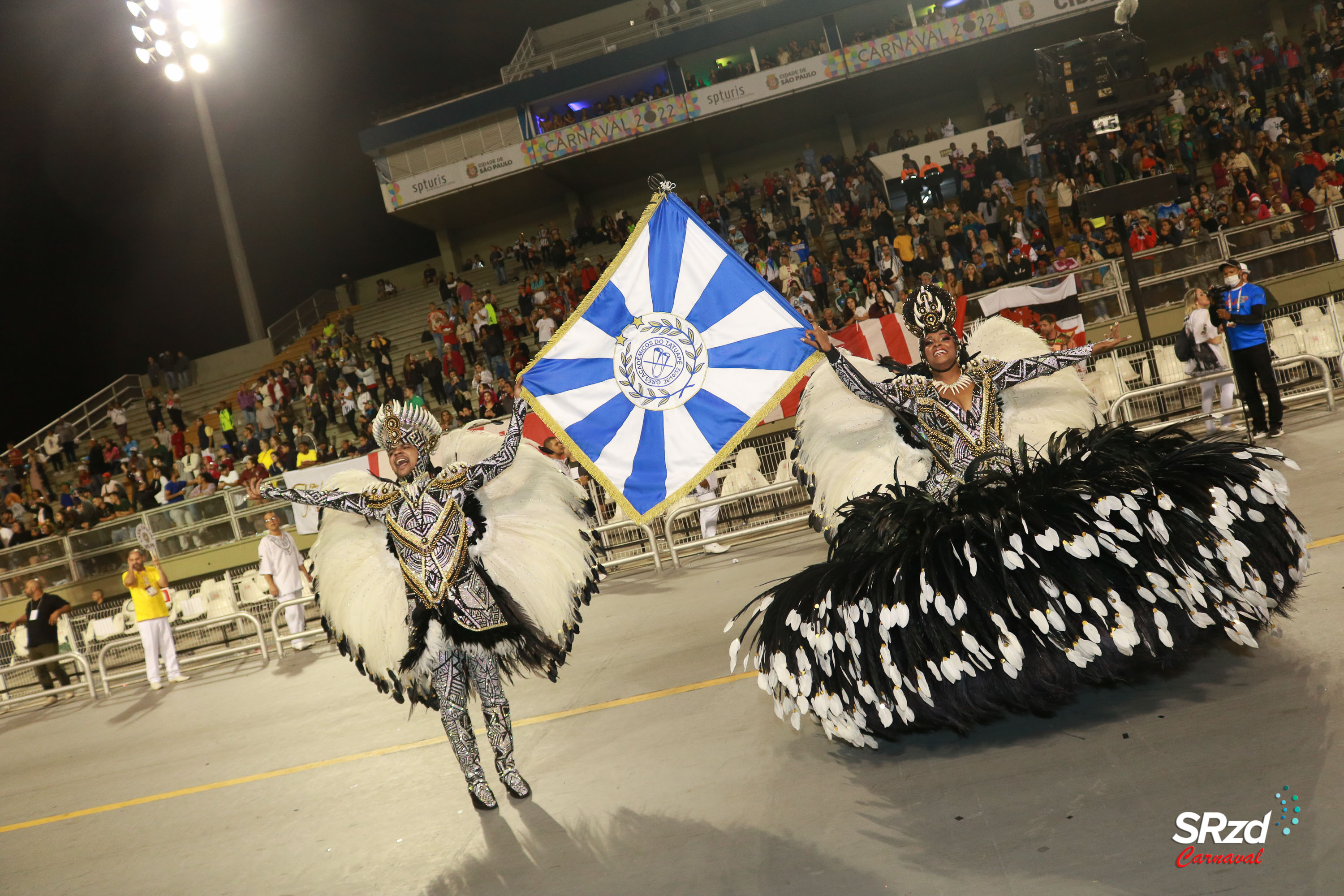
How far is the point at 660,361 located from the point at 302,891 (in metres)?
3.09

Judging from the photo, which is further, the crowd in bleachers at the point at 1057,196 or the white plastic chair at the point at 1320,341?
the crowd in bleachers at the point at 1057,196

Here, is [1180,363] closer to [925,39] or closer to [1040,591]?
[1040,591]

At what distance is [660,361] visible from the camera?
5.29 metres

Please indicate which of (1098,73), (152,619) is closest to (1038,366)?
(152,619)

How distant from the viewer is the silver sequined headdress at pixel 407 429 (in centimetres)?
445

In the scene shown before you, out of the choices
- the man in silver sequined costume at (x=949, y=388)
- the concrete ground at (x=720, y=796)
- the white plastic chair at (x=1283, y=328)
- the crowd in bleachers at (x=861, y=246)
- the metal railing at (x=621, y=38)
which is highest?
the metal railing at (x=621, y=38)

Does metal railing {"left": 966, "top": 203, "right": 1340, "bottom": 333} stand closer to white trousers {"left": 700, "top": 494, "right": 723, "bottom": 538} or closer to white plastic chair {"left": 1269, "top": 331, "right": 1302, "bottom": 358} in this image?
white plastic chair {"left": 1269, "top": 331, "right": 1302, "bottom": 358}

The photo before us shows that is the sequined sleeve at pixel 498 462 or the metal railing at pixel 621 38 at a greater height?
the metal railing at pixel 621 38

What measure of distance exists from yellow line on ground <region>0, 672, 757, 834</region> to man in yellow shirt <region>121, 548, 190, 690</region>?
421 cm

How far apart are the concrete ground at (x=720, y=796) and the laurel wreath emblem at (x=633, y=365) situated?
162 cm

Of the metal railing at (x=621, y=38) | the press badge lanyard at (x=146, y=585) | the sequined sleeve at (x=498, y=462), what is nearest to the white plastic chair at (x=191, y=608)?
the press badge lanyard at (x=146, y=585)

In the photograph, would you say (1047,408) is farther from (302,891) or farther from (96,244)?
(96,244)

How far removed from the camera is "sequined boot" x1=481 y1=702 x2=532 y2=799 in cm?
429

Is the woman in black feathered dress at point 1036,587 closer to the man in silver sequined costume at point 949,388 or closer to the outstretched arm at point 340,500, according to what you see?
the man in silver sequined costume at point 949,388
